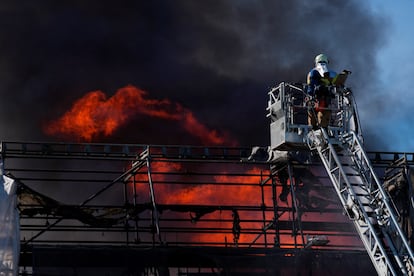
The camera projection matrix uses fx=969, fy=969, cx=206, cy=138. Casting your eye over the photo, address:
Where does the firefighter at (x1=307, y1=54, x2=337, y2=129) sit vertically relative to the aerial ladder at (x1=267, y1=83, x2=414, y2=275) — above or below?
above

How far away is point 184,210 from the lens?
104 feet

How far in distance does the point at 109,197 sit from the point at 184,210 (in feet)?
33.7

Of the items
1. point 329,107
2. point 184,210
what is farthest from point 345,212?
point 184,210

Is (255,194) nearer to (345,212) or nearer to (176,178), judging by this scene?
(176,178)

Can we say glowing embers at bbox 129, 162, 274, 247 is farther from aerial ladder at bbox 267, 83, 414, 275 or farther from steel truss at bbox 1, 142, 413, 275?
aerial ladder at bbox 267, 83, 414, 275

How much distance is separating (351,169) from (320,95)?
7.28ft

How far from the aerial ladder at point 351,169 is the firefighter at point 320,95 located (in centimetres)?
16

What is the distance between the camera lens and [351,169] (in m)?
25.3

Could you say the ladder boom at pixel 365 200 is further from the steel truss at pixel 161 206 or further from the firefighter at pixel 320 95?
the steel truss at pixel 161 206

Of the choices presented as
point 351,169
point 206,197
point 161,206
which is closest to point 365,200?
point 351,169

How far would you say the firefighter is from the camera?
2589 cm

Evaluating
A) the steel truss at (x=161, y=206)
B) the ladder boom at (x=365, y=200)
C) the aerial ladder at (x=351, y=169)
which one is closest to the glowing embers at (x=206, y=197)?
the steel truss at (x=161, y=206)

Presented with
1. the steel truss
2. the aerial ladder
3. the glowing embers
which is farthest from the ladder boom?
the glowing embers

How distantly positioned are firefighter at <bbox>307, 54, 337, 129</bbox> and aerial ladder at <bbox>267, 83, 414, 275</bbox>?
0.53 feet
